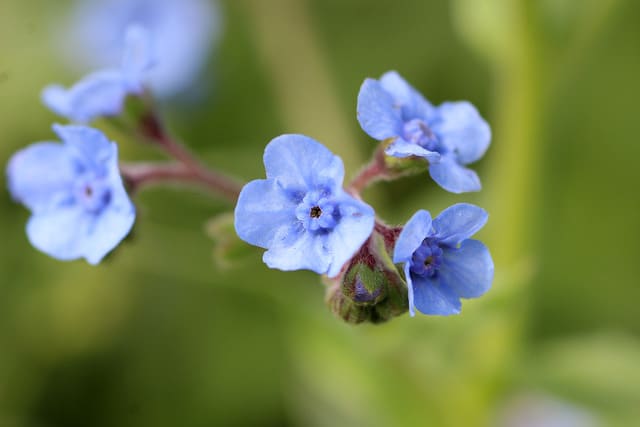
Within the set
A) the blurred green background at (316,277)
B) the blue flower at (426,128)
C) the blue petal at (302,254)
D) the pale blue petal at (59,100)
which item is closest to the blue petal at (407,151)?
the blue flower at (426,128)

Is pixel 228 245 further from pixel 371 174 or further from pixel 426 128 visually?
pixel 426 128

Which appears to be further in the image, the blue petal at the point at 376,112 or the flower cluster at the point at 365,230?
the blue petal at the point at 376,112

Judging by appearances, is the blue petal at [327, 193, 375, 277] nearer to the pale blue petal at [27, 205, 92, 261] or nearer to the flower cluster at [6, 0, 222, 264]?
the flower cluster at [6, 0, 222, 264]

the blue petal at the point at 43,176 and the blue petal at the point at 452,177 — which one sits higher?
the blue petal at the point at 452,177

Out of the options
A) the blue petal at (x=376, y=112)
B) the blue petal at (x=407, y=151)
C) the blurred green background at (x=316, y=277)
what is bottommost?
the blurred green background at (x=316, y=277)

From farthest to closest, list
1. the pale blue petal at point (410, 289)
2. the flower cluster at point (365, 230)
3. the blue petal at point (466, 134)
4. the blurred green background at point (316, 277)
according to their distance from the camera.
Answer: the blurred green background at point (316, 277)
the blue petal at point (466, 134)
the flower cluster at point (365, 230)
the pale blue petal at point (410, 289)

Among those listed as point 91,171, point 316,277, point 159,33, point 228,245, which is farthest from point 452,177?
point 159,33

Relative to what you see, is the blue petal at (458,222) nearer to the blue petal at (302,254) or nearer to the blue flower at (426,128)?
the blue flower at (426,128)

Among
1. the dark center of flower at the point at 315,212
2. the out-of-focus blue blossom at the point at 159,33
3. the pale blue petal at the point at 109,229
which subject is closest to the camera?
the dark center of flower at the point at 315,212
